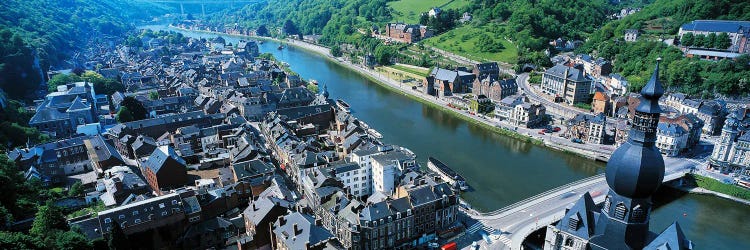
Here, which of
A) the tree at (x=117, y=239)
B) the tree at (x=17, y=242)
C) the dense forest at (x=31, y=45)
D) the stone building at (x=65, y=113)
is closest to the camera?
the tree at (x=17, y=242)

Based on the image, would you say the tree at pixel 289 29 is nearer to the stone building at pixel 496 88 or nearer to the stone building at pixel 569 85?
the stone building at pixel 496 88

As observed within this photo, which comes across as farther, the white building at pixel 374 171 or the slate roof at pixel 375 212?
the white building at pixel 374 171

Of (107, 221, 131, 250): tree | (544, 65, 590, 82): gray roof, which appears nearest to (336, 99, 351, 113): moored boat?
(544, 65, 590, 82): gray roof

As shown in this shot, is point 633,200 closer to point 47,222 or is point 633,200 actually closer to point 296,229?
point 296,229

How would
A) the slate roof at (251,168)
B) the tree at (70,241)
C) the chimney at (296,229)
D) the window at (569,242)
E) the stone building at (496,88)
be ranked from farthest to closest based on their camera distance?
the stone building at (496,88)
the slate roof at (251,168)
the chimney at (296,229)
the tree at (70,241)
the window at (569,242)

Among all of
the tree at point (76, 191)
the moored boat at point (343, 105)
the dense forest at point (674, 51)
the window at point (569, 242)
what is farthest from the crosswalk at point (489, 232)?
the dense forest at point (674, 51)

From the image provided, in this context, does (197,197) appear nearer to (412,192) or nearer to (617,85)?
(412,192)

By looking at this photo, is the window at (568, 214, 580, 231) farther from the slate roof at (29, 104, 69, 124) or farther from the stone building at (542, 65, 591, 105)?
the slate roof at (29, 104, 69, 124)
